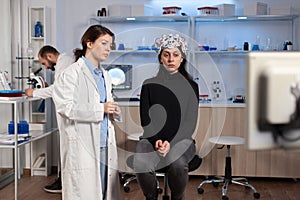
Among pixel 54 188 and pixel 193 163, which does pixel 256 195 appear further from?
pixel 54 188

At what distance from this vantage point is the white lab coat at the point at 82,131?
2.41m

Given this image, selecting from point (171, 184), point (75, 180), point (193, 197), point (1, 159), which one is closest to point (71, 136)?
point (75, 180)

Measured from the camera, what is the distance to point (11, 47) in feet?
14.5

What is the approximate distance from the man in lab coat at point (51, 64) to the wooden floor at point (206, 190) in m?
0.11

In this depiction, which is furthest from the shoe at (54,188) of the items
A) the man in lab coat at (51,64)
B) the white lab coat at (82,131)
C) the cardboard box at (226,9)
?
the cardboard box at (226,9)

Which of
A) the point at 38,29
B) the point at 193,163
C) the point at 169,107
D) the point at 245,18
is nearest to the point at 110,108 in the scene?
the point at 169,107

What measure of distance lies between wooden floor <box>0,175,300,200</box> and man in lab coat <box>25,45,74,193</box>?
0.36 feet

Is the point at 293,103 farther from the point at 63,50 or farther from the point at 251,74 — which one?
the point at 63,50

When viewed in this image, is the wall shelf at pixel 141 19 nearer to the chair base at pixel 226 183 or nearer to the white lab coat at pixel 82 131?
the chair base at pixel 226 183

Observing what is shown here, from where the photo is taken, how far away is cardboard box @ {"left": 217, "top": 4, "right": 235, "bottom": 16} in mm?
4426

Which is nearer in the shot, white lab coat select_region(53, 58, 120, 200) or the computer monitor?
the computer monitor

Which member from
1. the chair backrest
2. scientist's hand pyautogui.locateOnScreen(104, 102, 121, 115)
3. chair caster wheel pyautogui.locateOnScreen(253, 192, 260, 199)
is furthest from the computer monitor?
chair caster wheel pyautogui.locateOnScreen(253, 192, 260, 199)

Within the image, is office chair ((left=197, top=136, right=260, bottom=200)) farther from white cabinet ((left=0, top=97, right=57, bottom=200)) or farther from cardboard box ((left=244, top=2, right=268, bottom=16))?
white cabinet ((left=0, top=97, right=57, bottom=200))

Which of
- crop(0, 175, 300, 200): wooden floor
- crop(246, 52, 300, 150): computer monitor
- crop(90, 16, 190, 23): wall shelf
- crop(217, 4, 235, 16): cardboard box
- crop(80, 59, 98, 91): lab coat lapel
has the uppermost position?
crop(217, 4, 235, 16): cardboard box
